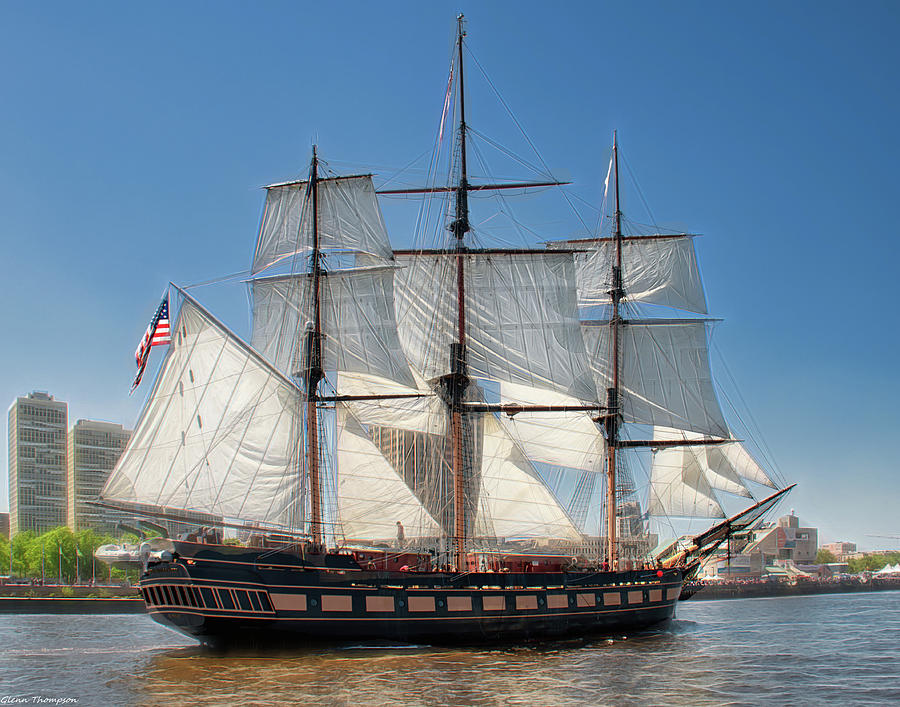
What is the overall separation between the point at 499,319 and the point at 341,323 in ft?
38.0

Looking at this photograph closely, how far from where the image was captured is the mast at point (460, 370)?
167 feet

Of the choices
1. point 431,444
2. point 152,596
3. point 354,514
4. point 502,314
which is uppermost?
point 502,314

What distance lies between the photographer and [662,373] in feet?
219

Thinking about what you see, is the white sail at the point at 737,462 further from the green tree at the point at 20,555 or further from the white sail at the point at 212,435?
the green tree at the point at 20,555

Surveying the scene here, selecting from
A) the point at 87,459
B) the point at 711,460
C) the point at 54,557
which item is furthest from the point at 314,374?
the point at 87,459

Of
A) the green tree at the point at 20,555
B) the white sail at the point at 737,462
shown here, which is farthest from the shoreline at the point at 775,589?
the green tree at the point at 20,555

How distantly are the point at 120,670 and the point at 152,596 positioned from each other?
14.8 ft

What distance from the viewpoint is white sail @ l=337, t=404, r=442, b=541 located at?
47125 mm

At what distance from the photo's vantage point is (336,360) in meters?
49.5

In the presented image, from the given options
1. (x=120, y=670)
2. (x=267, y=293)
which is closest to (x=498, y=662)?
(x=120, y=670)

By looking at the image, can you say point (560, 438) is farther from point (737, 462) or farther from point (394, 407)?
point (737, 462)

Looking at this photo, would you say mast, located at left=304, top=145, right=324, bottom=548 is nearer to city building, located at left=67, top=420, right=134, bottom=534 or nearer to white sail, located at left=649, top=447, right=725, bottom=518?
white sail, located at left=649, top=447, right=725, bottom=518

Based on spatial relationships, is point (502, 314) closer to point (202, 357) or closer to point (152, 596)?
point (202, 357)

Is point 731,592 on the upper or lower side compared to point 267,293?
lower
